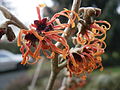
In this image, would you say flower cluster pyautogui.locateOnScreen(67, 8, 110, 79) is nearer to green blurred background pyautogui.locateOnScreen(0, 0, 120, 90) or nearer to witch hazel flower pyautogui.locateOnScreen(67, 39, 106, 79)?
witch hazel flower pyautogui.locateOnScreen(67, 39, 106, 79)

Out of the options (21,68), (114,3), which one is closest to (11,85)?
(21,68)

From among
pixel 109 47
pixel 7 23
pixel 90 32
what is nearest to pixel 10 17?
pixel 7 23

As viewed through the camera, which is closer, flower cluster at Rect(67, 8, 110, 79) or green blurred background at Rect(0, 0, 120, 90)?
flower cluster at Rect(67, 8, 110, 79)

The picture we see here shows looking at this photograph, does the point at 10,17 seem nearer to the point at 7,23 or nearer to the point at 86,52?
the point at 7,23

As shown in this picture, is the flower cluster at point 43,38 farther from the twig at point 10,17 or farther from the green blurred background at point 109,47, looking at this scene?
the green blurred background at point 109,47

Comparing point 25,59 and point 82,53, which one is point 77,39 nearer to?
point 82,53

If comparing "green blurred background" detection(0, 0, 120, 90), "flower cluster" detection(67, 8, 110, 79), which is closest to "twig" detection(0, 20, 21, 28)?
"flower cluster" detection(67, 8, 110, 79)

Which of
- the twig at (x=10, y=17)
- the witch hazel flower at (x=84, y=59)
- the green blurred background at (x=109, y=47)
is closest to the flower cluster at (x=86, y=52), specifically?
the witch hazel flower at (x=84, y=59)

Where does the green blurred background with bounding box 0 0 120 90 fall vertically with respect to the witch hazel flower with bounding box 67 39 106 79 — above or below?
below
